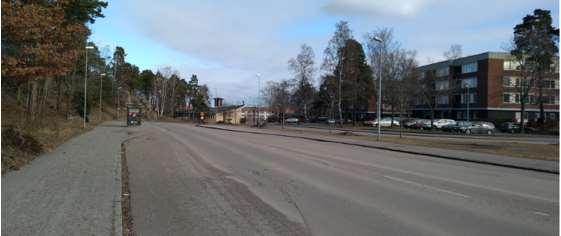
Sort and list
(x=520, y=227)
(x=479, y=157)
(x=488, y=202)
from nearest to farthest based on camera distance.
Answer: (x=520, y=227), (x=488, y=202), (x=479, y=157)

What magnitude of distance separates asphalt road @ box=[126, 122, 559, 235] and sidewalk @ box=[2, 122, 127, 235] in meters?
0.51

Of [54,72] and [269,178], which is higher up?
[54,72]

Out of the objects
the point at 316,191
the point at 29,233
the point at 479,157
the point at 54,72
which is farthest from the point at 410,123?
the point at 29,233

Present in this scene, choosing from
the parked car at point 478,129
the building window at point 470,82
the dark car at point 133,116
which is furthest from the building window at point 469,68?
the dark car at point 133,116

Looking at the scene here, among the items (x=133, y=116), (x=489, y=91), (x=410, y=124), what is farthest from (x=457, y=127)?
(x=133, y=116)

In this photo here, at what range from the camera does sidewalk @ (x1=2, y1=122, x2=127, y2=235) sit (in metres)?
8.25

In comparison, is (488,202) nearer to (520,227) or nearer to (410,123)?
(520,227)

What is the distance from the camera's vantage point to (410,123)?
9038cm

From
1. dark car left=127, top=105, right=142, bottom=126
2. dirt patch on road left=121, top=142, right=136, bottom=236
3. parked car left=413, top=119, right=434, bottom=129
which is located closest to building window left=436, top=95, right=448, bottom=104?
parked car left=413, top=119, right=434, bottom=129

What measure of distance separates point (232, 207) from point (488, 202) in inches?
190

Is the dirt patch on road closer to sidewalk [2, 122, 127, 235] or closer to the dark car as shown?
sidewalk [2, 122, 127, 235]

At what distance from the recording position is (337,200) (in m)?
11.6

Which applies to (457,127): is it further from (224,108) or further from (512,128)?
(224,108)

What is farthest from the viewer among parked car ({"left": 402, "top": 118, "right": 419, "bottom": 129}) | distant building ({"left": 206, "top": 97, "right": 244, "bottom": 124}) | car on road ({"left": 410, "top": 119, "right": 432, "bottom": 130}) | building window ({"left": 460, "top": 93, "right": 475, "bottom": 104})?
distant building ({"left": 206, "top": 97, "right": 244, "bottom": 124})
